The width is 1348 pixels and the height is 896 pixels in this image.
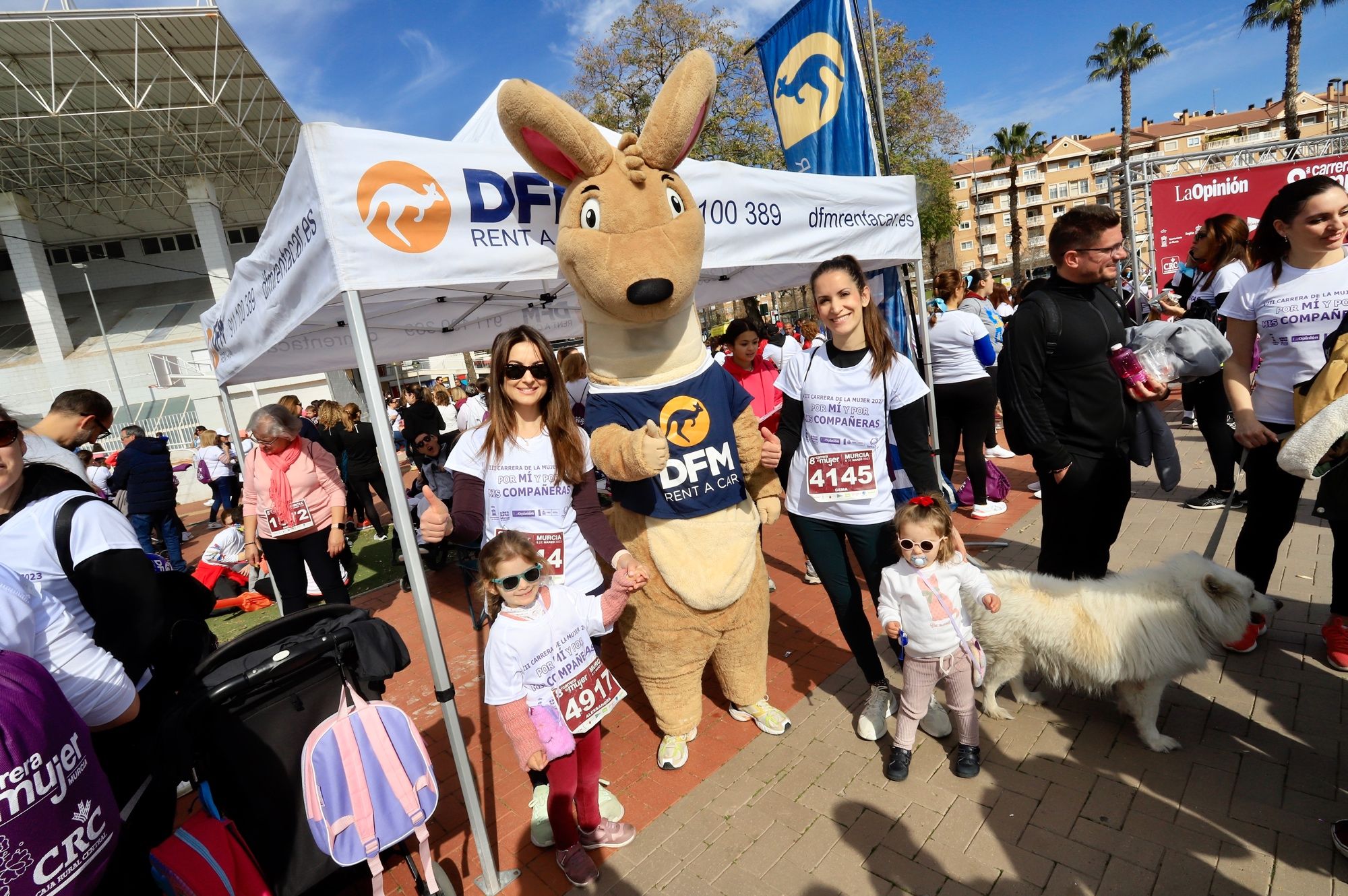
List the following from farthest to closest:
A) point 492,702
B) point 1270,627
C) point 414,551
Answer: point 1270,627 → point 414,551 → point 492,702

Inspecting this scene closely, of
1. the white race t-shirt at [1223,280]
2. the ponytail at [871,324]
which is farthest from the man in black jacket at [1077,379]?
the white race t-shirt at [1223,280]

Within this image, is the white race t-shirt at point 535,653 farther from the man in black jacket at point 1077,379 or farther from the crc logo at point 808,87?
the crc logo at point 808,87

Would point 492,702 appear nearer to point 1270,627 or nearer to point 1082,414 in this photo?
point 1082,414

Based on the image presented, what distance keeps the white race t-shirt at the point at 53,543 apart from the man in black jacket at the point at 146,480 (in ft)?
21.7

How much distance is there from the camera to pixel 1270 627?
3.19 meters

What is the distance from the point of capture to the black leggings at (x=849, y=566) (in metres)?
2.76

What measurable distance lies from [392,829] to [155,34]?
27871mm

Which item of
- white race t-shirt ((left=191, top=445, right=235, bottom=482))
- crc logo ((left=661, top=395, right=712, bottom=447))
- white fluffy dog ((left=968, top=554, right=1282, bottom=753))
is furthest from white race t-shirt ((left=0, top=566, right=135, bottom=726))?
white race t-shirt ((left=191, top=445, right=235, bottom=482))

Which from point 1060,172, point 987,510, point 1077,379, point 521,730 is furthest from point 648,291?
point 1060,172

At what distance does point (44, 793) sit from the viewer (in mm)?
1290

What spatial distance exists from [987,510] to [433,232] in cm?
491

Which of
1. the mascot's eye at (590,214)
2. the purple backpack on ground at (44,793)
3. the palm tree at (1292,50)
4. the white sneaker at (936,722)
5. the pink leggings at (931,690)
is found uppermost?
the palm tree at (1292,50)

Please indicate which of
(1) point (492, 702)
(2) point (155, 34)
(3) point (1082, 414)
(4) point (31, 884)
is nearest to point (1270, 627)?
(3) point (1082, 414)

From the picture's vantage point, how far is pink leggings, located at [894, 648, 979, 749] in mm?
2426
